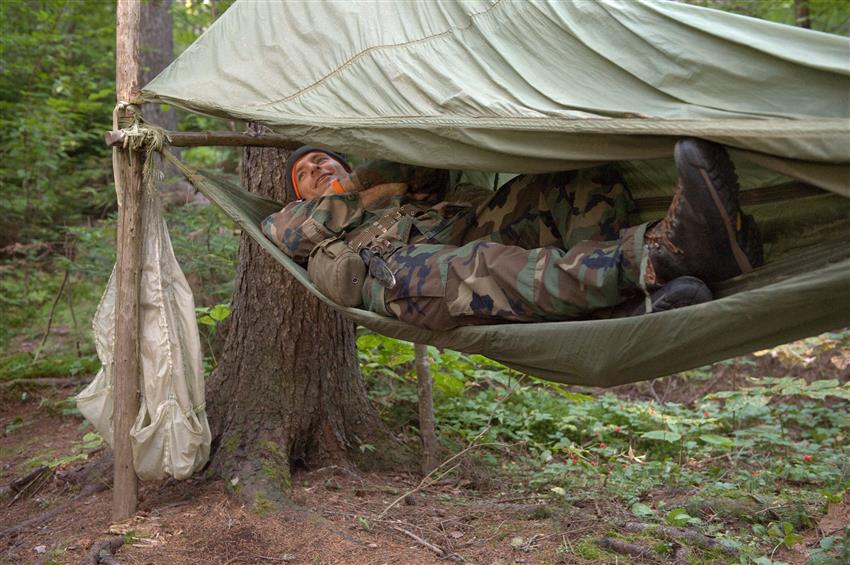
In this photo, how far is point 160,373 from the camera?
2623 millimetres

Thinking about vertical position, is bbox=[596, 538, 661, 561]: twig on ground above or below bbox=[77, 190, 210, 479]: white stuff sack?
below

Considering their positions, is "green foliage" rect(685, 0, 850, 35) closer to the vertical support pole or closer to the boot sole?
the boot sole

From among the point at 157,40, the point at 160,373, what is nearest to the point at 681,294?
the point at 160,373

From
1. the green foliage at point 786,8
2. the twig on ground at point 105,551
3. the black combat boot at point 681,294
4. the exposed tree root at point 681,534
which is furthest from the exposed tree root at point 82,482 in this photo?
the green foliage at point 786,8

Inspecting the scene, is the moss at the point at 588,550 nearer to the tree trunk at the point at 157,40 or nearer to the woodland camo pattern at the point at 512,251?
the woodland camo pattern at the point at 512,251

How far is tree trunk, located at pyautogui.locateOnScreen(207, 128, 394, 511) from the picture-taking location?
3.04 meters

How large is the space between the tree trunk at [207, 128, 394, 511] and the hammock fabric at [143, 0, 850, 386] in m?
0.50

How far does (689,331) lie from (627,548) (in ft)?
3.28

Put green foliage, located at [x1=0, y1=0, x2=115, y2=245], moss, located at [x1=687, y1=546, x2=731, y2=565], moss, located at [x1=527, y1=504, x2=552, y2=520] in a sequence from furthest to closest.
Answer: green foliage, located at [x1=0, y1=0, x2=115, y2=245]
moss, located at [x1=527, y1=504, x2=552, y2=520]
moss, located at [x1=687, y1=546, x2=731, y2=565]

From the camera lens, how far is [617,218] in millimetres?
2133

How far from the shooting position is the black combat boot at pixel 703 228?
1.64 metres

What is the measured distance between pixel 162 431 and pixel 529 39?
1795 mm

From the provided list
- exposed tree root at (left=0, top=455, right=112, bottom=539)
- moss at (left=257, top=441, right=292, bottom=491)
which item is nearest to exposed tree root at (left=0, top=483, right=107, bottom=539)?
exposed tree root at (left=0, top=455, right=112, bottom=539)

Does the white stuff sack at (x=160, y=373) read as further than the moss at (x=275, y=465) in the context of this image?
No
